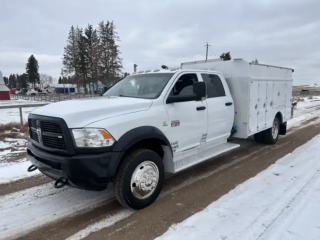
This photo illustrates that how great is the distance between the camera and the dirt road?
120 inches

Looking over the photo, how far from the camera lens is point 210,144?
514cm

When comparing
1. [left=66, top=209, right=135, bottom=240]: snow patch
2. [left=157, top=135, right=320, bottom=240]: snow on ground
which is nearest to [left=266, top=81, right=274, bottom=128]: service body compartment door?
[left=157, top=135, right=320, bottom=240]: snow on ground

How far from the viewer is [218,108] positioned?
16.6 ft

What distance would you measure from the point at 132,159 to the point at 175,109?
1.17 m

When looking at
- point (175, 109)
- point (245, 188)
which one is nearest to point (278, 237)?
point (245, 188)

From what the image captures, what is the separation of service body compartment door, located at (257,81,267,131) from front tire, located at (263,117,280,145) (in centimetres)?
64

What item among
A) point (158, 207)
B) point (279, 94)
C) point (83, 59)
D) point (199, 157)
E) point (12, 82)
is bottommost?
point (158, 207)

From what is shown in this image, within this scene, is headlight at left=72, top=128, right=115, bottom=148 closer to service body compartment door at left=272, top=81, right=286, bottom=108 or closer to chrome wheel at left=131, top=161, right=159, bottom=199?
chrome wheel at left=131, top=161, right=159, bottom=199

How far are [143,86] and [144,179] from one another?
5.57 ft

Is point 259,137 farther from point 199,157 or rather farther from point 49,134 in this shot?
point 49,134

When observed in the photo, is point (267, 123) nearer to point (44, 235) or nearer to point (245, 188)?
point (245, 188)

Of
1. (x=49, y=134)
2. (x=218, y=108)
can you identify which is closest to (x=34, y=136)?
(x=49, y=134)

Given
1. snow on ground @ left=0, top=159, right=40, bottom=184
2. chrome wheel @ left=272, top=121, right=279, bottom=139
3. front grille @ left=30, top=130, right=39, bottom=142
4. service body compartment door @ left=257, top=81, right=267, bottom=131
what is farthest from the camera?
chrome wheel @ left=272, top=121, right=279, bottom=139

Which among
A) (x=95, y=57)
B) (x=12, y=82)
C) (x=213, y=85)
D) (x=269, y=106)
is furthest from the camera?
(x=12, y=82)
